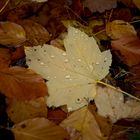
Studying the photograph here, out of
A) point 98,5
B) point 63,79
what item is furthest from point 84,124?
point 98,5

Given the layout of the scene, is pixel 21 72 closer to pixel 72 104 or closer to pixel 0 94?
pixel 0 94

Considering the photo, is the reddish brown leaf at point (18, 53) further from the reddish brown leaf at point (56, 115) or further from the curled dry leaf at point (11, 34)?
the reddish brown leaf at point (56, 115)

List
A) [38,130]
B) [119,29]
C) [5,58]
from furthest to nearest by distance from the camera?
[119,29] → [5,58] → [38,130]

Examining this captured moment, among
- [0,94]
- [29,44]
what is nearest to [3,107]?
[0,94]

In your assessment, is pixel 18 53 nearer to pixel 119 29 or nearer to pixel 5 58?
pixel 5 58

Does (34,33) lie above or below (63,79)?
above

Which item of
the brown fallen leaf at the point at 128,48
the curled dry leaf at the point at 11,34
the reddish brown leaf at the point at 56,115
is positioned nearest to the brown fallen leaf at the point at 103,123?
the reddish brown leaf at the point at 56,115
